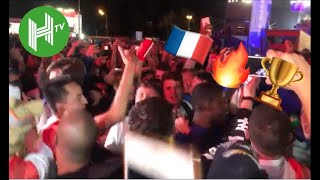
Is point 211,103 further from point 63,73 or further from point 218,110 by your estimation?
point 63,73

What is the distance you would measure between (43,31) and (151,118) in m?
0.82

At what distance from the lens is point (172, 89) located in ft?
8.87

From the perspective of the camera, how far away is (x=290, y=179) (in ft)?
8.97

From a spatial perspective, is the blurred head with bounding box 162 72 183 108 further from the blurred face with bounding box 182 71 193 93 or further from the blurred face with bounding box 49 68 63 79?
the blurred face with bounding box 49 68 63 79

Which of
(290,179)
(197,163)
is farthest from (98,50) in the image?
(290,179)

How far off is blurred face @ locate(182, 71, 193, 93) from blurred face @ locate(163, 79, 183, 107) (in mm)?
25

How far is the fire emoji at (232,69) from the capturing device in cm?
268

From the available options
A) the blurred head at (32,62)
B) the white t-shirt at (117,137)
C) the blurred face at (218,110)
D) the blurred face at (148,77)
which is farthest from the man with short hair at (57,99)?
the blurred face at (218,110)

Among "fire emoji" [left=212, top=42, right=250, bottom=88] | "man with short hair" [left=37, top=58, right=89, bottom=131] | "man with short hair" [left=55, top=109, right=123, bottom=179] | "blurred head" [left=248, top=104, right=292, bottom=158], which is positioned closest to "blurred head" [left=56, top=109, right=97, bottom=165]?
"man with short hair" [left=55, top=109, right=123, bottom=179]

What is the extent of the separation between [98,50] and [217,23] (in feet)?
2.41

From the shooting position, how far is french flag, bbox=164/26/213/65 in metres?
2.68

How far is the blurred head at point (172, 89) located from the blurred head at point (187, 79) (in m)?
0.02

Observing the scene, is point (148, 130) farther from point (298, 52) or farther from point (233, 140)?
point (298, 52)

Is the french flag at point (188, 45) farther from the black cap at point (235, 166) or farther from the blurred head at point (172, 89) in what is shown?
the black cap at point (235, 166)
